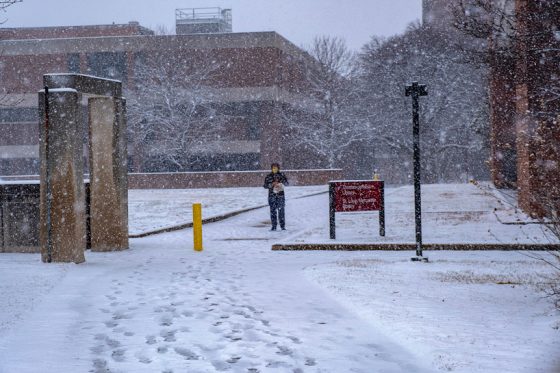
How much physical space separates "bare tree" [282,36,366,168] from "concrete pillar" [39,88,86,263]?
39968 mm

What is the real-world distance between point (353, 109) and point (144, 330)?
4658cm

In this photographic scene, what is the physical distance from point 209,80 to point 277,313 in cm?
4595

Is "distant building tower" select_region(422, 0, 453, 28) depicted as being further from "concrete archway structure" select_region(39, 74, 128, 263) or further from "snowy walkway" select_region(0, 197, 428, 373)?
"snowy walkway" select_region(0, 197, 428, 373)

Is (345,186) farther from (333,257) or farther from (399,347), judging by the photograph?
(399,347)

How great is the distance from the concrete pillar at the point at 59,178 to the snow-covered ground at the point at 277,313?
0.44 meters

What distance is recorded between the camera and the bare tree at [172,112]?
164 feet

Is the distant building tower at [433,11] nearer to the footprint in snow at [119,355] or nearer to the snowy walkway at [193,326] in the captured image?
the snowy walkway at [193,326]

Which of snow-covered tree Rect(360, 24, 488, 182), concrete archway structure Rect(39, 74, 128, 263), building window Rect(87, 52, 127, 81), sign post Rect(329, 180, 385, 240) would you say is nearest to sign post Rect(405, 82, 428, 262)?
sign post Rect(329, 180, 385, 240)

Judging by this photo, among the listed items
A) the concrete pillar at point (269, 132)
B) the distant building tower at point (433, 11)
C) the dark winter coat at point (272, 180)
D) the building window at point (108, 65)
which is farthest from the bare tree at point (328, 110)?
the dark winter coat at point (272, 180)

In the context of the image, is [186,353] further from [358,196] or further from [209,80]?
[209,80]

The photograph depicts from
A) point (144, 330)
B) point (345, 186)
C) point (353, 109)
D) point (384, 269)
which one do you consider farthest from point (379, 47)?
point (144, 330)

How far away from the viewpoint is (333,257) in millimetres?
12734

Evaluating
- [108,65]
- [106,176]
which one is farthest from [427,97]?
[106,176]

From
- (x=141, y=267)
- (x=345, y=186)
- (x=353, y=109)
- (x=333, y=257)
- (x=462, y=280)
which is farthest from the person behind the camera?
(x=353, y=109)
